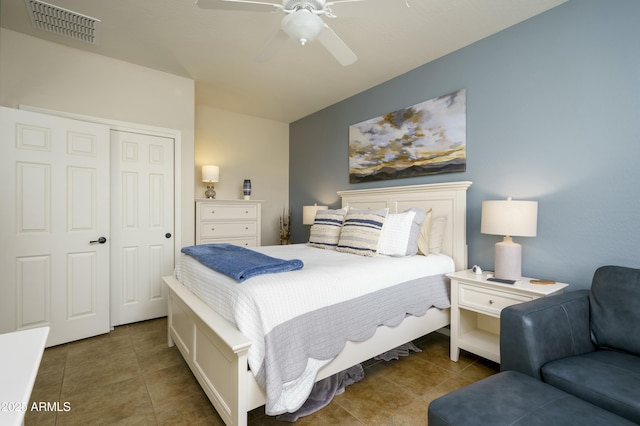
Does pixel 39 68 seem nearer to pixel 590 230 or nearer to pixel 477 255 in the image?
pixel 477 255

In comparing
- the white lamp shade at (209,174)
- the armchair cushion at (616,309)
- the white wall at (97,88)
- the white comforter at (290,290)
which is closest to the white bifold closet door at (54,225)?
the white wall at (97,88)

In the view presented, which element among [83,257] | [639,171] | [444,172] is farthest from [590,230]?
[83,257]

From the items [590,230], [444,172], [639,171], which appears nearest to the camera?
[639,171]

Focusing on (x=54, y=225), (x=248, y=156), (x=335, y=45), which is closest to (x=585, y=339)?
(x=335, y=45)

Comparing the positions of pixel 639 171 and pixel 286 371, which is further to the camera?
pixel 639 171

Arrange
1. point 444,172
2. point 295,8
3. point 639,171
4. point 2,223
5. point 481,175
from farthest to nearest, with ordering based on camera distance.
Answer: point 444,172 → point 481,175 → point 2,223 → point 639,171 → point 295,8

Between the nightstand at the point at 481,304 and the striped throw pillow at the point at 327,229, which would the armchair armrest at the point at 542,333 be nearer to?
the nightstand at the point at 481,304

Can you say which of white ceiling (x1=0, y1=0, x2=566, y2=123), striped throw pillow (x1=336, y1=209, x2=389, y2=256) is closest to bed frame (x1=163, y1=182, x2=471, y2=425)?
striped throw pillow (x1=336, y1=209, x2=389, y2=256)

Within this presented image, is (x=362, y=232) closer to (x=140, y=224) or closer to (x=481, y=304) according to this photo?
(x=481, y=304)

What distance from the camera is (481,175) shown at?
103 inches

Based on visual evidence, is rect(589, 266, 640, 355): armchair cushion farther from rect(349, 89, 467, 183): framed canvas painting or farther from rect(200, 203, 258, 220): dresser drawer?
rect(200, 203, 258, 220): dresser drawer

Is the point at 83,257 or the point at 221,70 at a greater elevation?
the point at 221,70

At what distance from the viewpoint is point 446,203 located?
276 cm

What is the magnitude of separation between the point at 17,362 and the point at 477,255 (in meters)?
2.88
